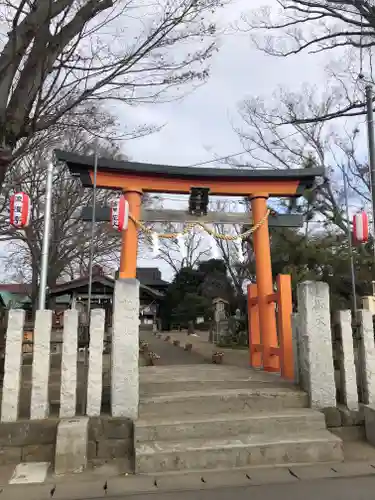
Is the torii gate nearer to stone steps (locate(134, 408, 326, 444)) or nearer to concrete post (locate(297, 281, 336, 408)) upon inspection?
concrete post (locate(297, 281, 336, 408))

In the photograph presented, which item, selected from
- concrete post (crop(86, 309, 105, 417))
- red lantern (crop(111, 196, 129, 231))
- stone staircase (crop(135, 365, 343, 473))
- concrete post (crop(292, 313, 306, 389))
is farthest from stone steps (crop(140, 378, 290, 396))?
red lantern (crop(111, 196, 129, 231))

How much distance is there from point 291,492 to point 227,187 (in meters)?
6.50

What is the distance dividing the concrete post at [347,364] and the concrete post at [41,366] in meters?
3.84

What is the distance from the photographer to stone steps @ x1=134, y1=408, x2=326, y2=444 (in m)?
5.14

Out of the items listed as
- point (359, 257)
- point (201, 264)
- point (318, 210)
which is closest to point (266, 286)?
point (359, 257)

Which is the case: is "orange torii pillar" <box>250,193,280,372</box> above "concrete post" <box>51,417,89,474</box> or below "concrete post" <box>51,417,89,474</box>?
above

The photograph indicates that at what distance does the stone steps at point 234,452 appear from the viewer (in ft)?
15.7

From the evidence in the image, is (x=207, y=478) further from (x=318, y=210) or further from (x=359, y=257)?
(x=318, y=210)

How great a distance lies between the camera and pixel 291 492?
163 inches

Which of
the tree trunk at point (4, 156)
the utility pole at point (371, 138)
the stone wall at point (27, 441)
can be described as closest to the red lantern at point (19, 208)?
the tree trunk at point (4, 156)

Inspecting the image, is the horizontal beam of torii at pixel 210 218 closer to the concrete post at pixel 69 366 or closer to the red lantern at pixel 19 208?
the red lantern at pixel 19 208

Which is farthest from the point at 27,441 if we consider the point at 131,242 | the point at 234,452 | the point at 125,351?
the point at 131,242

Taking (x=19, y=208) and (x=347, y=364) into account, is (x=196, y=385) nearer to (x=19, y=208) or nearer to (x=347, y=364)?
(x=347, y=364)

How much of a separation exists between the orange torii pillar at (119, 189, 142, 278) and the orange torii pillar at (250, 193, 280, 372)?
8.10 feet
